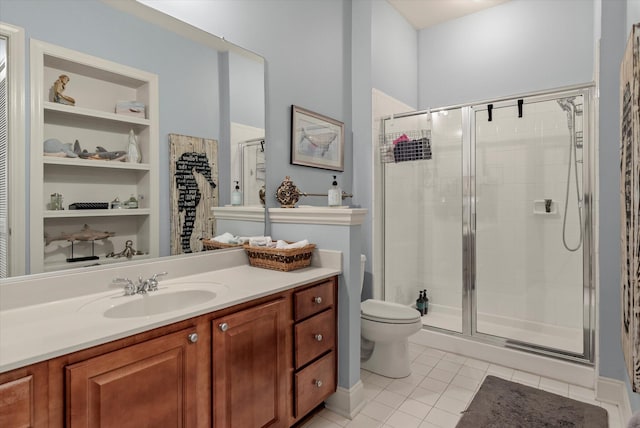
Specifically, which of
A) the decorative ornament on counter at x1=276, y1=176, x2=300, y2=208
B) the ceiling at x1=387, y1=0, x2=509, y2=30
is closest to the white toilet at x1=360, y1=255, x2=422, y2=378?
the decorative ornament on counter at x1=276, y1=176, x2=300, y2=208

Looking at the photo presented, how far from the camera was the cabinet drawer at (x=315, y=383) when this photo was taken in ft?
5.71

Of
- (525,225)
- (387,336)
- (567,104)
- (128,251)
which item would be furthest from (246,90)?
(525,225)

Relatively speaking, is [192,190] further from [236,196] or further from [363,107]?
[363,107]

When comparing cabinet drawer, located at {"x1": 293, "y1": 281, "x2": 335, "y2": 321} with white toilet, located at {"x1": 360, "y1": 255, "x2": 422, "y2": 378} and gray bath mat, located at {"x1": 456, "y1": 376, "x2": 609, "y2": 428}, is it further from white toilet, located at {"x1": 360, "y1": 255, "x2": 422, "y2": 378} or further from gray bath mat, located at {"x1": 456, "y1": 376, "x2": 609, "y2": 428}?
gray bath mat, located at {"x1": 456, "y1": 376, "x2": 609, "y2": 428}

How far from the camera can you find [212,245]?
6.48 ft

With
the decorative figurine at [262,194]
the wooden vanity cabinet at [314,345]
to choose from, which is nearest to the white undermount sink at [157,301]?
the wooden vanity cabinet at [314,345]

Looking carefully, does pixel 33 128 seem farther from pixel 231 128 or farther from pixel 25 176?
pixel 231 128

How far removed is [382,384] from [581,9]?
3414 mm

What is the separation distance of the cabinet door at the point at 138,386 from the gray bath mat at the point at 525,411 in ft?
4.86

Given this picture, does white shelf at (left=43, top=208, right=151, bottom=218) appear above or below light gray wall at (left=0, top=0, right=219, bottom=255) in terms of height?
below

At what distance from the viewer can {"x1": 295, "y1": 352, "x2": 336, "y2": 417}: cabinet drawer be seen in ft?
5.71

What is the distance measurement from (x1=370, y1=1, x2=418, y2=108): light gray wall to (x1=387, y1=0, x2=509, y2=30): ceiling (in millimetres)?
69

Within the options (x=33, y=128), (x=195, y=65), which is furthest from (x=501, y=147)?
(x=33, y=128)

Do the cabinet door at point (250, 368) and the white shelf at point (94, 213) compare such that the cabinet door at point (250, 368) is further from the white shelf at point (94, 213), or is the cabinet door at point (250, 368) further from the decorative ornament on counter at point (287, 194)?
the decorative ornament on counter at point (287, 194)
